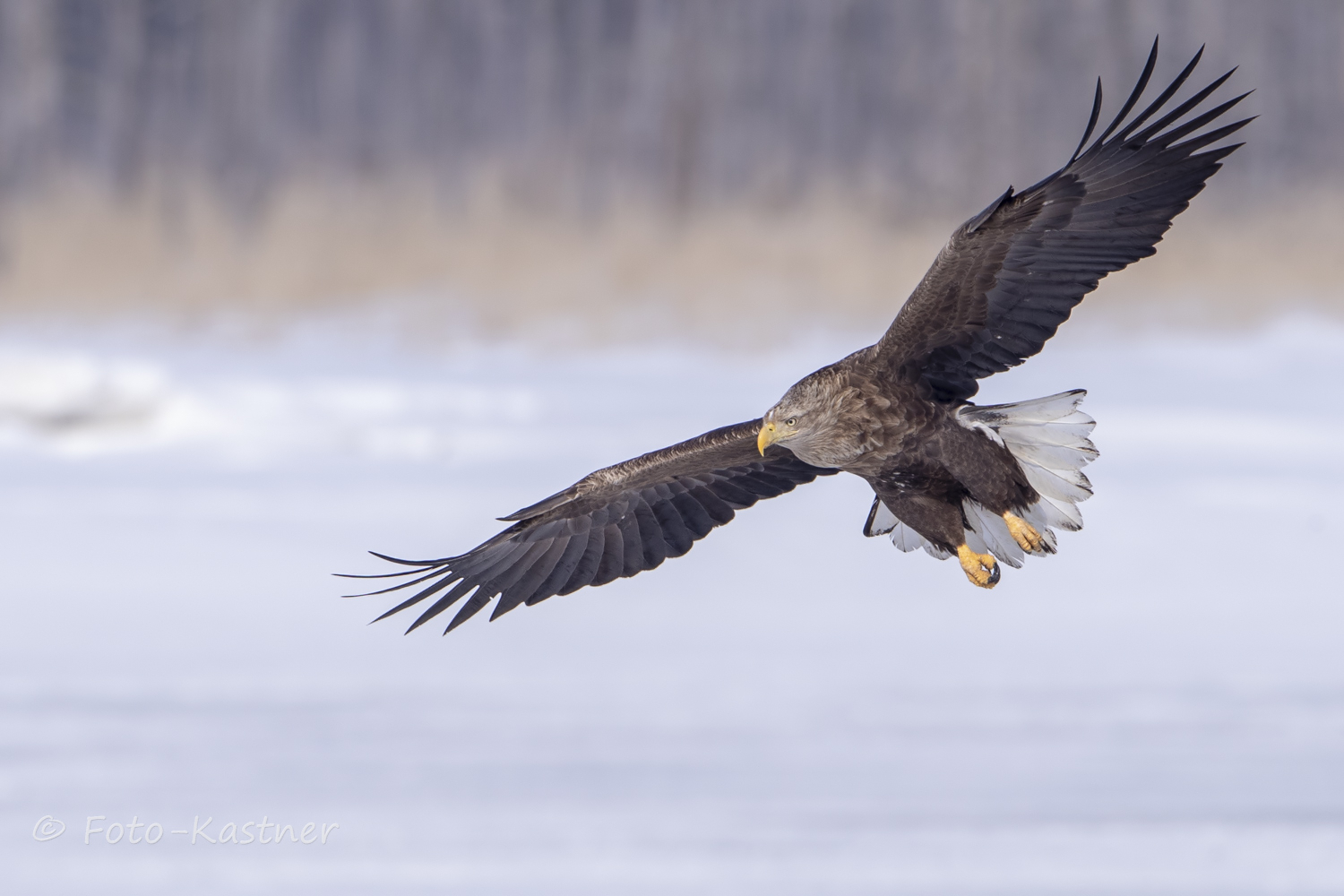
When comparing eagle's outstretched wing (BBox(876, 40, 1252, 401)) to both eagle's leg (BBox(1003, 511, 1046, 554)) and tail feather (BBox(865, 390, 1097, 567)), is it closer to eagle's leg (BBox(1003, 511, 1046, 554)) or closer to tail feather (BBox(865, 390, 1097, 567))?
tail feather (BBox(865, 390, 1097, 567))

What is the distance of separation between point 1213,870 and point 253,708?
10.7 ft

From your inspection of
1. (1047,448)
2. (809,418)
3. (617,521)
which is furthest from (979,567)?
(617,521)

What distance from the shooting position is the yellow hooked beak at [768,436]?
15.4 ft

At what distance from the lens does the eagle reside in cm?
443

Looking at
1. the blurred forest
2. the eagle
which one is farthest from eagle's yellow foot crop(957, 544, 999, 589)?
the blurred forest

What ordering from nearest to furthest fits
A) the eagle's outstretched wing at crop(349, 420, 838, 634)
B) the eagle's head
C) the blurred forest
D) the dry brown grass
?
the eagle's head
the eagle's outstretched wing at crop(349, 420, 838, 634)
the dry brown grass
the blurred forest

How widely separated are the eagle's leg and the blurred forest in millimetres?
7800

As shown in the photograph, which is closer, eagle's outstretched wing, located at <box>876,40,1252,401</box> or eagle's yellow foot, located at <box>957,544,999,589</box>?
eagle's outstretched wing, located at <box>876,40,1252,401</box>

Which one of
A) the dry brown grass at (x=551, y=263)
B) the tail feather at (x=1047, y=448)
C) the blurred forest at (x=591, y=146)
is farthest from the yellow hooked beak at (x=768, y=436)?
the blurred forest at (x=591, y=146)

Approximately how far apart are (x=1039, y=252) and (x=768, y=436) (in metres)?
0.81

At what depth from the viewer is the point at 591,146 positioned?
16.5 meters

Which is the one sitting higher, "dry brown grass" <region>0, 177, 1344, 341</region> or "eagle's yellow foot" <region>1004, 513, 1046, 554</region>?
"dry brown grass" <region>0, 177, 1344, 341</region>

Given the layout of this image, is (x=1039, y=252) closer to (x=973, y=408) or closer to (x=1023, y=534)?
(x=973, y=408)

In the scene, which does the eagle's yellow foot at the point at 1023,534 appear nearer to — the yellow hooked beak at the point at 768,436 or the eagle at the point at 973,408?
the eagle at the point at 973,408
